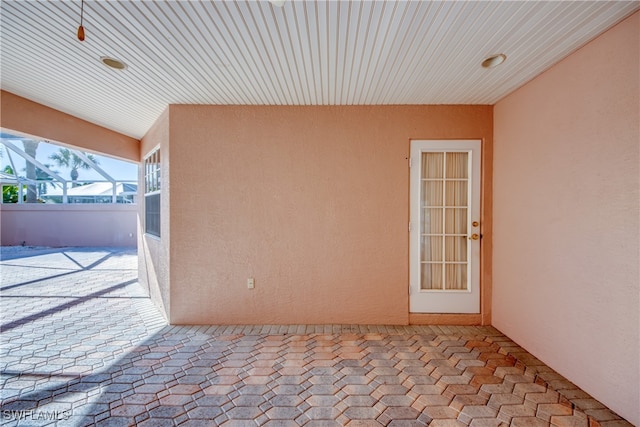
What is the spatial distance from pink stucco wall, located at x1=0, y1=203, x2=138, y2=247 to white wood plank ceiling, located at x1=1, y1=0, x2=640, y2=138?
8.04 meters

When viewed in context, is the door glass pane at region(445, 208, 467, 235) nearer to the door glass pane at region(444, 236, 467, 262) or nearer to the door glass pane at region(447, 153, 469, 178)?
the door glass pane at region(444, 236, 467, 262)

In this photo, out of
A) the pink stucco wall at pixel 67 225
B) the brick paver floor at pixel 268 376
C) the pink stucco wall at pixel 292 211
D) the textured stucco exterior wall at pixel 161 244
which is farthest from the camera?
the pink stucco wall at pixel 67 225

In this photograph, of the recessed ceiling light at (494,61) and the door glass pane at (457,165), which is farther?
the door glass pane at (457,165)

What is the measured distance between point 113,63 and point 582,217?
418 centimetres

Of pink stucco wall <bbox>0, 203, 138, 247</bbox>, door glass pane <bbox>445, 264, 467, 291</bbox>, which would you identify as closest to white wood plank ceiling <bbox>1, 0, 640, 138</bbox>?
→ door glass pane <bbox>445, 264, 467, 291</bbox>

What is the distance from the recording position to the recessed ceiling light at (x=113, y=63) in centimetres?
238

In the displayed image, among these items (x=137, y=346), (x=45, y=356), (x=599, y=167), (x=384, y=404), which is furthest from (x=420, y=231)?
(x=45, y=356)

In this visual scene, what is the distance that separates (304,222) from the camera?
3.42 metres

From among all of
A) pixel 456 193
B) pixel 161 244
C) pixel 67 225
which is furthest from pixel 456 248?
pixel 67 225

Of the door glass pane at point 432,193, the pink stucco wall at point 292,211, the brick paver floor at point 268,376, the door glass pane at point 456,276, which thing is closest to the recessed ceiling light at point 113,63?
the pink stucco wall at point 292,211

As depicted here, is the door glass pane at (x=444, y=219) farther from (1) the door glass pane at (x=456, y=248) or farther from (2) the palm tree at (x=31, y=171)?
(2) the palm tree at (x=31, y=171)

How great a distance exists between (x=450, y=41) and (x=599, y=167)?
57.6 inches

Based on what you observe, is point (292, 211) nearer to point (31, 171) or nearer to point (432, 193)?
point (432, 193)

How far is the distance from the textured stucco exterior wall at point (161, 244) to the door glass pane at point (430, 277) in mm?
3178
